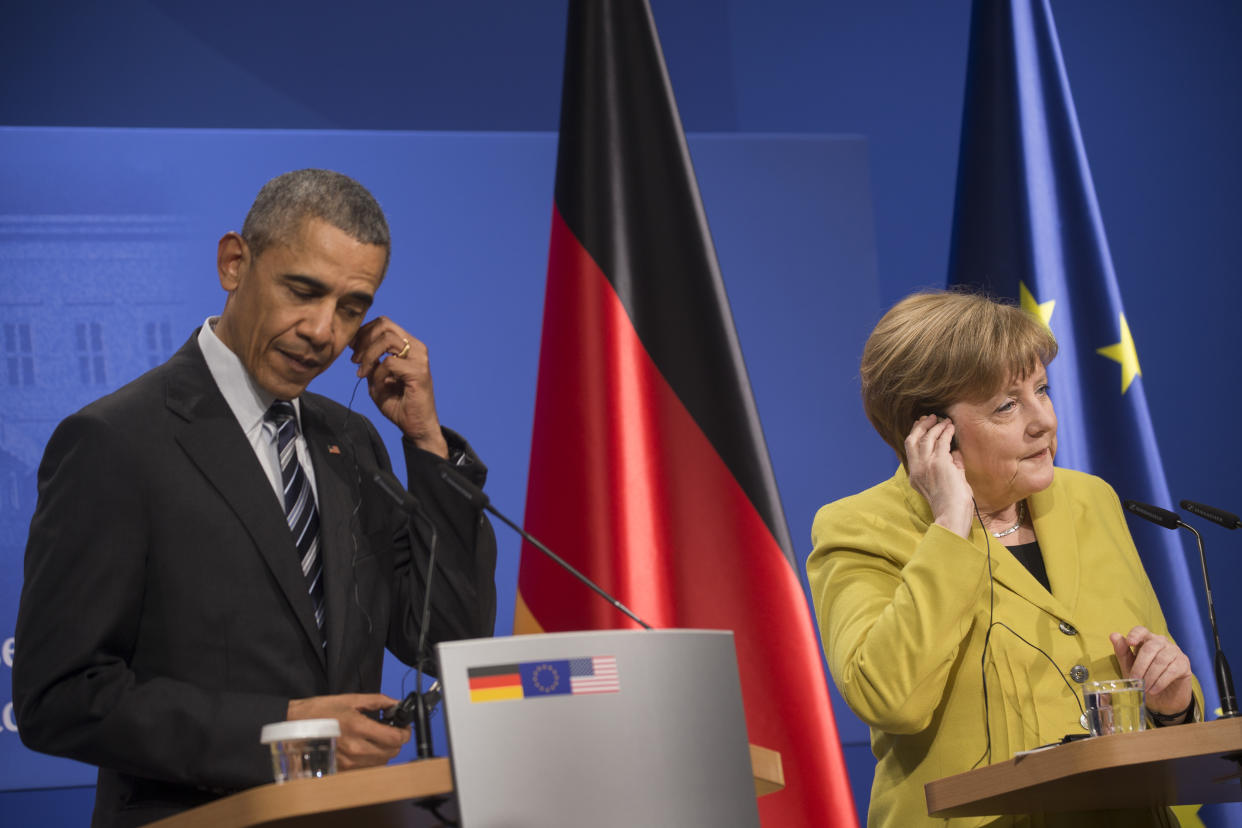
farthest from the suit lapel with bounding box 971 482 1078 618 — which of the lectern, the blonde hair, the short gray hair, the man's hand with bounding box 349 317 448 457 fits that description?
the short gray hair

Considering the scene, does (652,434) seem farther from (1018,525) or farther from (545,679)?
(545,679)

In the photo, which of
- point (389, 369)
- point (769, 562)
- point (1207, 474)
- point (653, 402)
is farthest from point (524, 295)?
point (1207, 474)

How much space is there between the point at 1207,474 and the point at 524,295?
7.41 feet

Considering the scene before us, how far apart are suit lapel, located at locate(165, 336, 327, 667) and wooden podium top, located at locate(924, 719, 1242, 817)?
0.97 m

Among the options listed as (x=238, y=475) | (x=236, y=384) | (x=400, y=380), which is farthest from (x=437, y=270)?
(x=238, y=475)

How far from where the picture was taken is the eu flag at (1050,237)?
3449mm

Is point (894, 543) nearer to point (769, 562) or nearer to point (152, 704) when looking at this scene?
point (769, 562)

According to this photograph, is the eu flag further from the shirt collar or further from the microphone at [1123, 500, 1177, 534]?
the shirt collar

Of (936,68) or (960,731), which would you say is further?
(936,68)

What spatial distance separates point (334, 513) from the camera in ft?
6.86

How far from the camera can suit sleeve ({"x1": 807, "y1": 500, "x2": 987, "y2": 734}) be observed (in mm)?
1952

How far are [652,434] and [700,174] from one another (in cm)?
94

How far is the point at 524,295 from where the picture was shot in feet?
11.5

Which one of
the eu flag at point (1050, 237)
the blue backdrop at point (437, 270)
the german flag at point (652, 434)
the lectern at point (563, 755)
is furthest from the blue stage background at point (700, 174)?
the lectern at point (563, 755)
